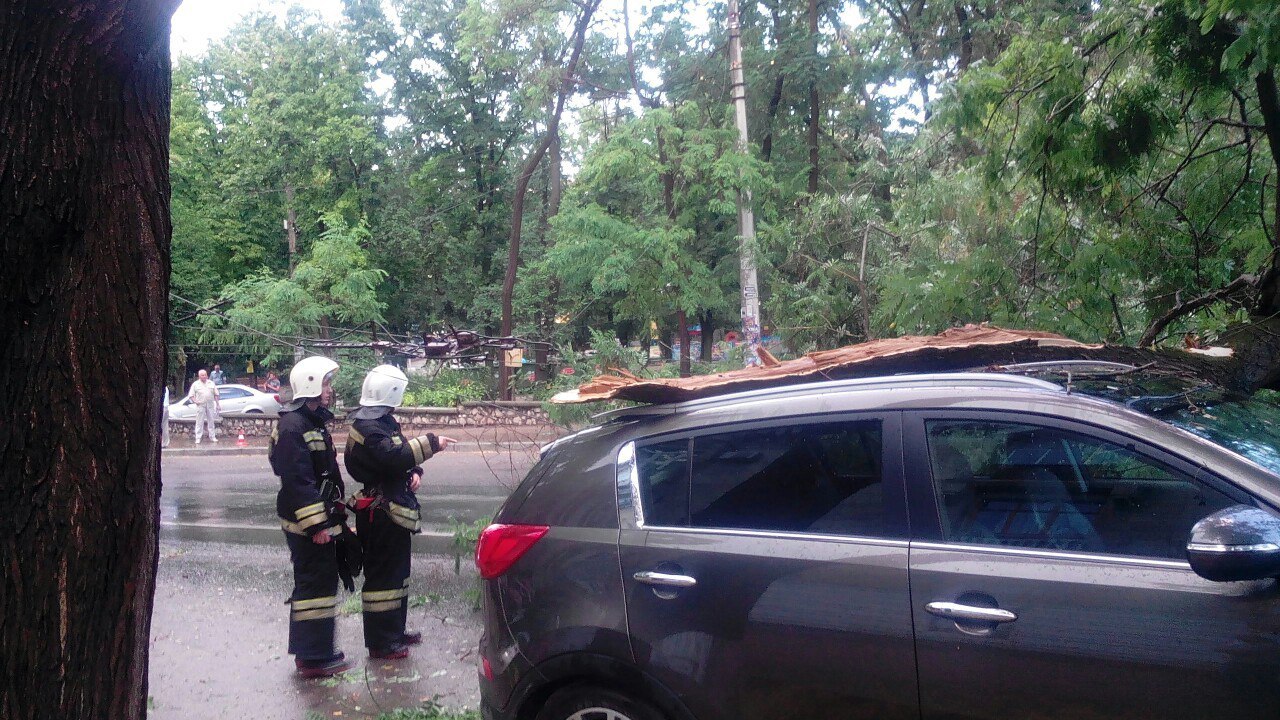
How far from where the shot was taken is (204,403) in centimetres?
2342

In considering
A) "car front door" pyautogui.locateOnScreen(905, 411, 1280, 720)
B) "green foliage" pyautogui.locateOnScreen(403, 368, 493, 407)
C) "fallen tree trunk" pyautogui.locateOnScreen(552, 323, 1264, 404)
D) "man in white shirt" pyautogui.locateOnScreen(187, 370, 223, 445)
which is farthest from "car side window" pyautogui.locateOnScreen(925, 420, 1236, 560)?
"man in white shirt" pyautogui.locateOnScreen(187, 370, 223, 445)

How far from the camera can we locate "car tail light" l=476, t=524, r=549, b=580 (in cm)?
350

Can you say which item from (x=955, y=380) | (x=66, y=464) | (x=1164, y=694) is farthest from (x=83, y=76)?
(x=1164, y=694)

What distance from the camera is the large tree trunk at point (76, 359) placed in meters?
2.43

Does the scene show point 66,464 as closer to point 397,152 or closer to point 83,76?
point 83,76

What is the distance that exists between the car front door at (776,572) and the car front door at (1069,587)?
10 centimetres

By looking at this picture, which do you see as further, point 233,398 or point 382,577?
point 233,398

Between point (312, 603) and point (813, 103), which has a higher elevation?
point (813, 103)

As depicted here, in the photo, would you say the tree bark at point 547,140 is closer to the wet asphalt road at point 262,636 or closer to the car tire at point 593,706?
the wet asphalt road at point 262,636

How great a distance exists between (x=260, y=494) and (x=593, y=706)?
12.7 m

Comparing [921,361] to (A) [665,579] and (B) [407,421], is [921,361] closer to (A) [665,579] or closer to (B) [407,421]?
(A) [665,579]

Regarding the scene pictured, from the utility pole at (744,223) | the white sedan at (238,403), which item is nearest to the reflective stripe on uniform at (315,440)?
the utility pole at (744,223)

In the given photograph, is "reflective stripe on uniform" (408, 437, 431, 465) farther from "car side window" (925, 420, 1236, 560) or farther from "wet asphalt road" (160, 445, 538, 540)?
"car side window" (925, 420, 1236, 560)

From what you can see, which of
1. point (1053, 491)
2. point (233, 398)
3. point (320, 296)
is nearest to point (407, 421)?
point (320, 296)
